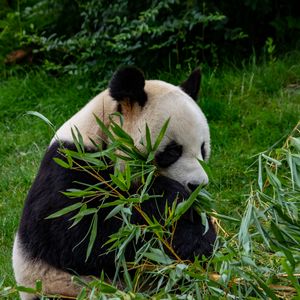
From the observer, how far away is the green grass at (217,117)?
20.0ft

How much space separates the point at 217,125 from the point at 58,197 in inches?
114

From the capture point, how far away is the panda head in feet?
13.5

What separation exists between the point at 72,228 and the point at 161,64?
392 cm

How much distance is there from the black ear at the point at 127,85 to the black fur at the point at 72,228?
37 cm

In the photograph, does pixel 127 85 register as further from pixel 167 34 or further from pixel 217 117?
pixel 167 34

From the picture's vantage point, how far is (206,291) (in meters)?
3.37

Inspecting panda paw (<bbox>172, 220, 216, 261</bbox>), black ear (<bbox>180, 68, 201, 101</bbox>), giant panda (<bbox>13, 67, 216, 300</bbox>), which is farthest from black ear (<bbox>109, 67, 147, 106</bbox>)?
panda paw (<bbox>172, 220, 216, 261</bbox>)

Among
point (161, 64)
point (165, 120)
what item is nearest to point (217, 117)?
point (161, 64)

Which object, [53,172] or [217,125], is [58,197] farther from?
[217,125]

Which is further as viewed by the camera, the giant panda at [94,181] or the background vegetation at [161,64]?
the background vegetation at [161,64]

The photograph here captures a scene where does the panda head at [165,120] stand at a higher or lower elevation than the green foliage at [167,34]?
higher

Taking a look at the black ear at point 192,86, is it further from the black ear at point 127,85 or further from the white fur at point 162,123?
the black ear at point 127,85

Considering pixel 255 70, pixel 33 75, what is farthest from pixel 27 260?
pixel 33 75

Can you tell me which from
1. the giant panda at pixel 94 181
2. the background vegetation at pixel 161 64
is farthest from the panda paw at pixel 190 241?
the background vegetation at pixel 161 64
